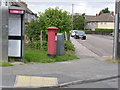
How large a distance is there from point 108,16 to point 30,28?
7701 cm

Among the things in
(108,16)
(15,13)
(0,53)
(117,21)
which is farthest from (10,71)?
(108,16)

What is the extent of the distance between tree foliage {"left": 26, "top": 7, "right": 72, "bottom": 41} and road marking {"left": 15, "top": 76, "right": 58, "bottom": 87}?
31.2ft

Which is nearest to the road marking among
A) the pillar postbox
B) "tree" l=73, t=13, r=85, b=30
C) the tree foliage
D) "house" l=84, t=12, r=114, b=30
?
the pillar postbox

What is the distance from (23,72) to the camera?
374 inches

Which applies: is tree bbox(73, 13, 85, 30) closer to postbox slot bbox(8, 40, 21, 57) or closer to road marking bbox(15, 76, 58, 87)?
postbox slot bbox(8, 40, 21, 57)

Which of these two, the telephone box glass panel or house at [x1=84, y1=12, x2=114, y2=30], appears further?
house at [x1=84, y1=12, x2=114, y2=30]

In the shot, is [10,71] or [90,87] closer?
[90,87]

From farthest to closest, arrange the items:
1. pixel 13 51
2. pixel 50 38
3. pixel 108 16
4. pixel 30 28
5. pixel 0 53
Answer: pixel 108 16
pixel 30 28
pixel 50 38
pixel 13 51
pixel 0 53

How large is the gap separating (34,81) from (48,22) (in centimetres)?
1011

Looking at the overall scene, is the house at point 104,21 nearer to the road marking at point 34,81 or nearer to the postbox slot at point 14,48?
the postbox slot at point 14,48

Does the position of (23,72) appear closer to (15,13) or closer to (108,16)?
(15,13)

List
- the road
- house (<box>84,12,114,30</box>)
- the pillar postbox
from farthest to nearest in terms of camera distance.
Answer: house (<box>84,12,114,30</box>)
the road
the pillar postbox

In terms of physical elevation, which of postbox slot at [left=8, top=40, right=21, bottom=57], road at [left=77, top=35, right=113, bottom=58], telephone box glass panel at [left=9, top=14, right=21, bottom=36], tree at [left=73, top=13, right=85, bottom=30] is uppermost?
tree at [left=73, top=13, right=85, bottom=30]

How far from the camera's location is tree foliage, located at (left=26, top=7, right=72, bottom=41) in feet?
58.4
